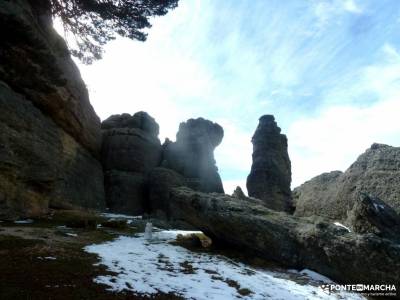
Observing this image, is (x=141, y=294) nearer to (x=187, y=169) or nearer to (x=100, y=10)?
(x=100, y=10)

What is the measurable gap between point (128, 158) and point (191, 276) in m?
25.6

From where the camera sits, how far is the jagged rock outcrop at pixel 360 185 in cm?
1645

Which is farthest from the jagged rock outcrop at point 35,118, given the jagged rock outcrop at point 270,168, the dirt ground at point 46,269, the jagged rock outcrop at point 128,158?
the jagged rock outcrop at point 270,168

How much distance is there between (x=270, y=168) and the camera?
4153cm

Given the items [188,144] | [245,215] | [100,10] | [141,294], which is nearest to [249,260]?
[245,215]

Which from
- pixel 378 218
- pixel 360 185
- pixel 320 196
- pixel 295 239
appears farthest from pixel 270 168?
pixel 378 218

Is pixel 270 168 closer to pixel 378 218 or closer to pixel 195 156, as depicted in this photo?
pixel 195 156

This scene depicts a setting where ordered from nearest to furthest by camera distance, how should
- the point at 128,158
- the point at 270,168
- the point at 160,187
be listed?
the point at 160,187 → the point at 128,158 → the point at 270,168

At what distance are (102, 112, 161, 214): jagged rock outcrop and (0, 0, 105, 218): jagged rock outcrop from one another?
12.4 feet

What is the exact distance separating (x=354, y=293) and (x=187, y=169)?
93.8 feet

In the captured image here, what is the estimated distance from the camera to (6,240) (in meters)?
10.9

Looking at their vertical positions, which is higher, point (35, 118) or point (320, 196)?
point (35, 118)

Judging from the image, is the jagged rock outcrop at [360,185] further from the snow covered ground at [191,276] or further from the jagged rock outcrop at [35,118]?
the jagged rock outcrop at [35,118]

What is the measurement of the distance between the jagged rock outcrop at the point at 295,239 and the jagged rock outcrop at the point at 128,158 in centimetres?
1498
